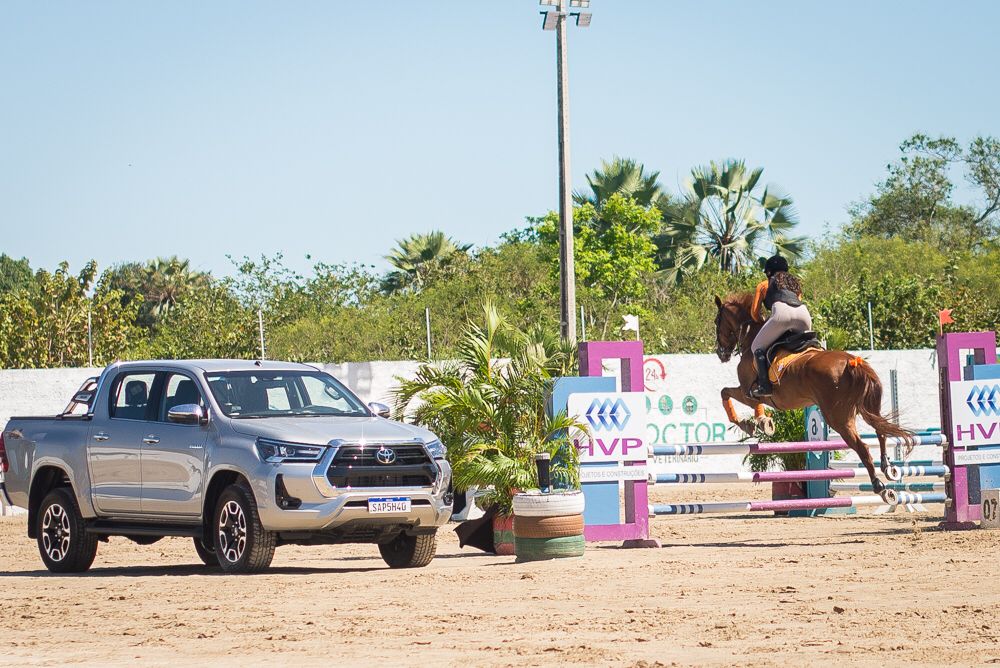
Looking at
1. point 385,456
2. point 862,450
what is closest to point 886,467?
point 862,450

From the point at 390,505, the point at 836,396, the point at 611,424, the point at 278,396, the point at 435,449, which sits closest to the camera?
the point at 390,505

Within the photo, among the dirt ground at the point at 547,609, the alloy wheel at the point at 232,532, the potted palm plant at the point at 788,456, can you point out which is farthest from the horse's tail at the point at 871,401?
the alloy wheel at the point at 232,532

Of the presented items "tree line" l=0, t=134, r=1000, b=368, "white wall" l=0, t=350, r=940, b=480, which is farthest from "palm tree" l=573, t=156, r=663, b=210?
"white wall" l=0, t=350, r=940, b=480

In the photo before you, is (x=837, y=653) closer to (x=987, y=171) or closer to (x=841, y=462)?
(x=841, y=462)

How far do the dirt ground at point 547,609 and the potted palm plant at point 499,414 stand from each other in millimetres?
786

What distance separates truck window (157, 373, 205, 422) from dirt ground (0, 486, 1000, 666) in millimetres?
1456

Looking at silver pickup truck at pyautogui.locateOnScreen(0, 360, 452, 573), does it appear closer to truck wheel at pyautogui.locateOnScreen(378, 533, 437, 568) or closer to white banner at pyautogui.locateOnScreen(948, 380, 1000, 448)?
truck wheel at pyautogui.locateOnScreen(378, 533, 437, 568)

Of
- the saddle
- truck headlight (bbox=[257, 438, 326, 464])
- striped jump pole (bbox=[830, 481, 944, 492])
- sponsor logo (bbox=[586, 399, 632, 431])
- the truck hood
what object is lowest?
striped jump pole (bbox=[830, 481, 944, 492])

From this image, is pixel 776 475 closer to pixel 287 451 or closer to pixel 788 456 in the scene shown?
pixel 788 456

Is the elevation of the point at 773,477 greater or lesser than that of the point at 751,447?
lesser

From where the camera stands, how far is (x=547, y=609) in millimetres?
9062

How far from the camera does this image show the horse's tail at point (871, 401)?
14039 mm

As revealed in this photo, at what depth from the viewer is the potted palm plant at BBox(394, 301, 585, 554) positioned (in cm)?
1352

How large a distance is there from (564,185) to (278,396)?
12739 mm
